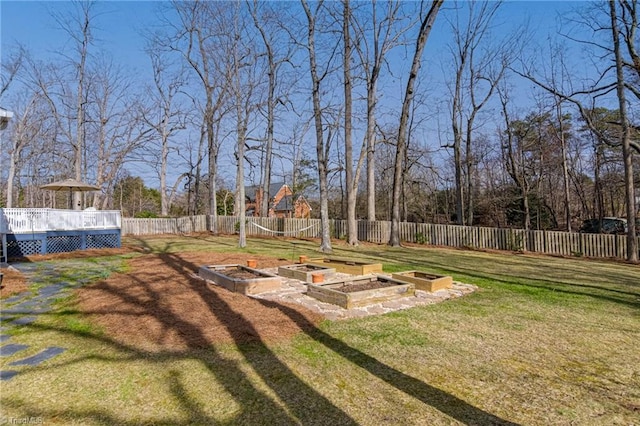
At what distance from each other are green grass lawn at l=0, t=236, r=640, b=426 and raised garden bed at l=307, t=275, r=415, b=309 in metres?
0.59

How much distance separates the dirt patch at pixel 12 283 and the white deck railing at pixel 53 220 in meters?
2.35

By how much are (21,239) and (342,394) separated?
12224 mm

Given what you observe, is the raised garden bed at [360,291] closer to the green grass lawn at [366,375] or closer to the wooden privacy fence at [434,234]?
the green grass lawn at [366,375]

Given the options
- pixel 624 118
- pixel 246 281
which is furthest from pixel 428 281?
pixel 624 118

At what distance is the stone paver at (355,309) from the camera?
472 centimetres

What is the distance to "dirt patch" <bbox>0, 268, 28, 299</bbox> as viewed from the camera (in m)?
5.71

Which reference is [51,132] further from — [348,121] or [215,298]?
[215,298]

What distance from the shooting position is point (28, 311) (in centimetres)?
470

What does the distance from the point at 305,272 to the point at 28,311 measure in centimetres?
438

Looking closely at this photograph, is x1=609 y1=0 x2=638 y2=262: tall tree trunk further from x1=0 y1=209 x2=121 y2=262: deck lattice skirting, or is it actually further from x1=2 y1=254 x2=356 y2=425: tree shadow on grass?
x1=0 y1=209 x2=121 y2=262: deck lattice skirting

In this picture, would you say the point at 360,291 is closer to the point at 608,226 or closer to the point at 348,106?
the point at 348,106

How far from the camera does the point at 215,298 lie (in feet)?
17.4

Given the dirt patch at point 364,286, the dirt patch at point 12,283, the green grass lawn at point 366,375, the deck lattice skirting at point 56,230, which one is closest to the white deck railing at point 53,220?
the deck lattice skirting at point 56,230

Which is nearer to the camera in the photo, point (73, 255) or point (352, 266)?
point (352, 266)
